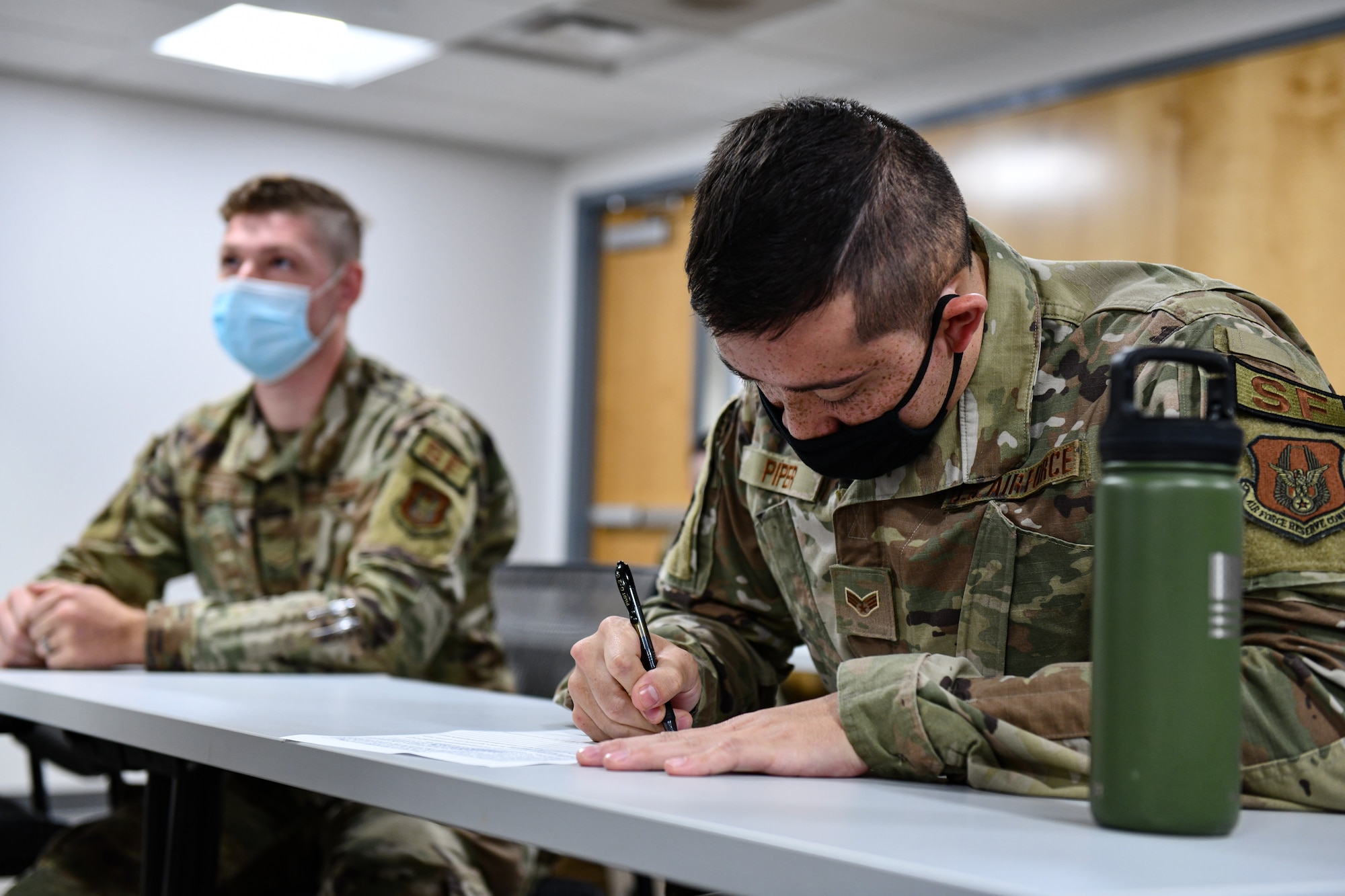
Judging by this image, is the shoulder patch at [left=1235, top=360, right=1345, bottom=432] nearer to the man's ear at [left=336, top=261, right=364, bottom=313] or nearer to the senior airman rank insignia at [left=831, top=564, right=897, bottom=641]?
the senior airman rank insignia at [left=831, top=564, right=897, bottom=641]

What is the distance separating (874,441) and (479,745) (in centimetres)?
44

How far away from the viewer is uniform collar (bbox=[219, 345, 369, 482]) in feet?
7.75

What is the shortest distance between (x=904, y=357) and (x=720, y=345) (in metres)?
0.16

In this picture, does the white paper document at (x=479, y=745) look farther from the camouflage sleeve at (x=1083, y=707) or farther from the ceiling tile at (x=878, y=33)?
the ceiling tile at (x=878, y=33)

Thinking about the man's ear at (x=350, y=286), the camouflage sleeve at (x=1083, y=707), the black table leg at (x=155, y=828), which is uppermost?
the man's ear at (x=350, y=286)

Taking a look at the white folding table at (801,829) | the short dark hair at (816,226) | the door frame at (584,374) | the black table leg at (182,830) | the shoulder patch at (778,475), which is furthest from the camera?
the door frame at (584,374)

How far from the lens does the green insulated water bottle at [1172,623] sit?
826 millimetres

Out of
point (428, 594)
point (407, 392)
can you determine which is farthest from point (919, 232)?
point (407, 392)

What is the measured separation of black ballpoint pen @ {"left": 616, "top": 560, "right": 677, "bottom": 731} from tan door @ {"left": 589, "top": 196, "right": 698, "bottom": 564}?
190 inches

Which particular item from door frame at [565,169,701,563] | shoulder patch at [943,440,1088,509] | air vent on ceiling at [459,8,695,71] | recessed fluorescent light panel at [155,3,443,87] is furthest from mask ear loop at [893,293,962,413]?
door frame at [565,169,701,563]

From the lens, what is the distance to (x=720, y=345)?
126 centimetres

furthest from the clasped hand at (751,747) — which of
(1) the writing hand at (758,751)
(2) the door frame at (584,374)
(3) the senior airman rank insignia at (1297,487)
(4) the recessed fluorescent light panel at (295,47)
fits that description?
(2) the door frame at (584,374)

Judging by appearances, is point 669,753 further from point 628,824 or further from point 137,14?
point 137,14

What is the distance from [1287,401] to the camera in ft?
3.68
